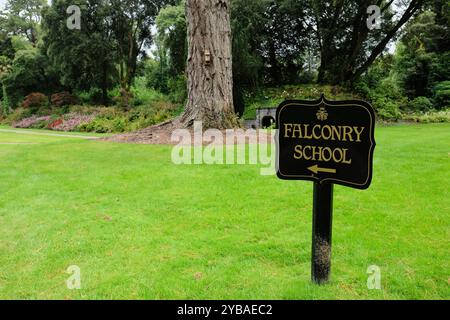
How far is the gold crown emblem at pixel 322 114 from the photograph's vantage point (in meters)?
2.67

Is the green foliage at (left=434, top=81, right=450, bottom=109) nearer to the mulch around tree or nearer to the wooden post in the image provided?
the mulch around tree

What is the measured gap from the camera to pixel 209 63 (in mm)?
8523

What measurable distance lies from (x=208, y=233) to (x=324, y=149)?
1.71 metres

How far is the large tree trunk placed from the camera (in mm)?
8453

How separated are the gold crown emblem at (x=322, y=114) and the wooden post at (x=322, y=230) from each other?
19.3 inches

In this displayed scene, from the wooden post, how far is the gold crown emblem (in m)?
0.49

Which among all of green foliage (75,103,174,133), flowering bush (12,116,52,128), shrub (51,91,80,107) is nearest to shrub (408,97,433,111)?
green foliage (75,103,174,133)

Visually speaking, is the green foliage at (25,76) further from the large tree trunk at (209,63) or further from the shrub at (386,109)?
the large tree trunk at (209,63)

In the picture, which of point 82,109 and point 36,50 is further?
point 36,50

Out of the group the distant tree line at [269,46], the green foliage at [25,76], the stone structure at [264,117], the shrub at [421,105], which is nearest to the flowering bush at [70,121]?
the distant tree line at [269,46]

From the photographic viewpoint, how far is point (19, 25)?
38.7 meters
